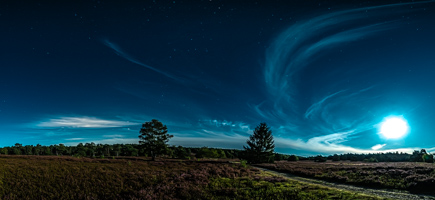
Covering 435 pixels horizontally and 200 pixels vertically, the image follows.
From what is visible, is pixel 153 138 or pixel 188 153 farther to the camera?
pixel 188 153

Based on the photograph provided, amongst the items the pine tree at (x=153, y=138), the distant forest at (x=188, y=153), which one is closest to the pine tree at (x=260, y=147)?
the distant forest at (x=188, y=153)

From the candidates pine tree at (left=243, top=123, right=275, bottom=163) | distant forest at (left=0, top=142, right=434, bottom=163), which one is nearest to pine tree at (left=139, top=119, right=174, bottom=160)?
distant forest at (left=0, top=142, right=434, bottom=163)

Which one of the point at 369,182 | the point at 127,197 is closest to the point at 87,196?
the point at 127,197

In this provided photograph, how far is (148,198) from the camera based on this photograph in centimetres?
1497

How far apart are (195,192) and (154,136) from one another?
1543 inches

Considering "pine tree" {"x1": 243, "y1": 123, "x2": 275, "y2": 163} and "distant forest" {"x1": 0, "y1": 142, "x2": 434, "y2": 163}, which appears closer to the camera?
"pine tree" {"x1": 243, "y1": 123, "x2": 275, "y2": 163}

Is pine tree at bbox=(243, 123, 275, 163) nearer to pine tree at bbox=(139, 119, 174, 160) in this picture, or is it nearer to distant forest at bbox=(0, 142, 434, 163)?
distant forest at bbox=(0, 142, 434, 163)

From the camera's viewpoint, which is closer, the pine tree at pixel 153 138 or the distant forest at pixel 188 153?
the pine tree at pixel 153 138

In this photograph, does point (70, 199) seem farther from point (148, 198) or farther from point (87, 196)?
point (148, 198)

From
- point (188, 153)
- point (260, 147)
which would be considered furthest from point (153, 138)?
point (188, 153)

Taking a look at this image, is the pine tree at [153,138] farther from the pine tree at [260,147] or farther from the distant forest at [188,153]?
the pine tree at [260,147]

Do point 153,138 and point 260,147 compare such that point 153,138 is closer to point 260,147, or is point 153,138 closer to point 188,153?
→ point 260,147

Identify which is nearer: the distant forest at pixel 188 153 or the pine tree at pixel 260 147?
the pine tree at pixel 260 147

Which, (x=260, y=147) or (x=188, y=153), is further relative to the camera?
(x=188, y=153)
